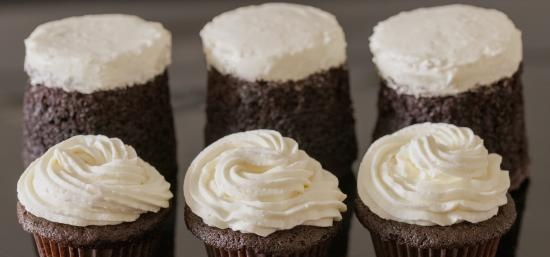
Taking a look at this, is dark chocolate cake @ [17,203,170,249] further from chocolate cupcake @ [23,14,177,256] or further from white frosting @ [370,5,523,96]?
white frosting @ [370,5,523,96]

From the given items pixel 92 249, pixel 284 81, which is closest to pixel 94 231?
pixel 92 249

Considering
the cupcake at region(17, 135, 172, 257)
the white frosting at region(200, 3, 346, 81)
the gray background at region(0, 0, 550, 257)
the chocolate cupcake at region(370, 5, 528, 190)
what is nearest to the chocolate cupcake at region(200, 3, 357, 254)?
the white frosting at region(200, 3, 346, 81)

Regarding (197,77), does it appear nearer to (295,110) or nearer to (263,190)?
(295,110)

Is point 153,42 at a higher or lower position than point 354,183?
higher

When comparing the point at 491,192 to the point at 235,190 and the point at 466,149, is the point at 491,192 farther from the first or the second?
the point at 235,190

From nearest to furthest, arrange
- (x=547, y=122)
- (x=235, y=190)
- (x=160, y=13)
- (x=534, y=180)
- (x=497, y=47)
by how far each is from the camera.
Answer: (x=235, y=190)
(x=497, y=47)
(x=534, y=180)
(x=547, y=122)
(x=160, y=13)

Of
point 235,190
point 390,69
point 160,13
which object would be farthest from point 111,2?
point 235,190

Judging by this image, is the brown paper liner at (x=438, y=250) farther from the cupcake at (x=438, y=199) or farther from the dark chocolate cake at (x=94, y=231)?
the dark chocolate cake at (x=94, y=231)
